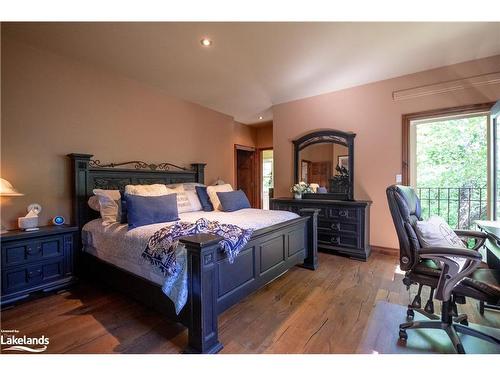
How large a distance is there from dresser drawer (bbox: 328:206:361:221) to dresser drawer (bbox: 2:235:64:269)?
3.48 m

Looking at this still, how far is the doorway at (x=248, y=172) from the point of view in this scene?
6.00 meters

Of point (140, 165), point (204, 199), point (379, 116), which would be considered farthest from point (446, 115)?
point (140, 165)

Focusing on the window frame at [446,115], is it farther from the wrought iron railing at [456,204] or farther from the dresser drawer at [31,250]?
the dresser drawer at [31,250]

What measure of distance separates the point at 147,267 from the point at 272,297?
122 cm

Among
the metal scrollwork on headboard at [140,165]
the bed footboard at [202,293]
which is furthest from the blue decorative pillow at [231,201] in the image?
the bed footboard at [202,293]

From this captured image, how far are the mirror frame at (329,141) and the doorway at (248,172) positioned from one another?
183 centimetres

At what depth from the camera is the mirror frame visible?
3.79m

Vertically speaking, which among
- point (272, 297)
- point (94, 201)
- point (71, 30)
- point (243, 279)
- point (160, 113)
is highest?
point (71, 30)

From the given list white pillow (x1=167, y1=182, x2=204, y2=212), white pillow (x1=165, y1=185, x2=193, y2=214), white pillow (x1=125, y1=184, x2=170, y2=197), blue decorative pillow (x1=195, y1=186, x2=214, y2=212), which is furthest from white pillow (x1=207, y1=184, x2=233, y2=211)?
white pillow (x1=125, y1=184, x2=170, y2=197)

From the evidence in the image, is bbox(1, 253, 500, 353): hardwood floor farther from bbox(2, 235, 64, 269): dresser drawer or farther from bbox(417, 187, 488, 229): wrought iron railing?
bbox(417, 187, 488, 229): wrought iron railing

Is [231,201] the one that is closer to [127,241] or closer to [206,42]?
[127,241]
